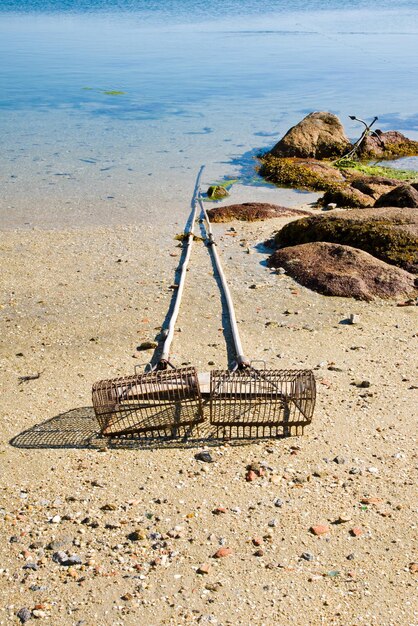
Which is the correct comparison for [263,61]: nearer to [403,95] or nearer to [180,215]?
[403,95]

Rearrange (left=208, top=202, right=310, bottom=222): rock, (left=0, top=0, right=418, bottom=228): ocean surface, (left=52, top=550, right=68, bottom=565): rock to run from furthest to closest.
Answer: (left=0, top=0, right=418, bottom=228): ocean surface < (left=208, top=202, right=310, bottom=222): rock < (left=52, top=550, right=68, bottom=565): rock

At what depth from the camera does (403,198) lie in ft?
38.0

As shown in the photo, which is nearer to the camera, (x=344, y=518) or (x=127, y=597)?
(x=127, y=597)

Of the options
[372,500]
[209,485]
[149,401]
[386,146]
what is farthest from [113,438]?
[386,146]

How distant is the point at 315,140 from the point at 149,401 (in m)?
12.5

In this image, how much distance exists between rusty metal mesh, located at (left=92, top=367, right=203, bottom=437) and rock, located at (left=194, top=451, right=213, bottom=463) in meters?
0.30

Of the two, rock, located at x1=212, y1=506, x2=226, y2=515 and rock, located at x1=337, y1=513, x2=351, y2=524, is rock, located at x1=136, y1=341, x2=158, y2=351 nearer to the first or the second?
rock, located at x1=212, y1=506, x2=226, y2=515

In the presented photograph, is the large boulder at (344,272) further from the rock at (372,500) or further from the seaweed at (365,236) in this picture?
the rock at (372,500)

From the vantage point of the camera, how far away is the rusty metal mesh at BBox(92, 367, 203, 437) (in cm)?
602

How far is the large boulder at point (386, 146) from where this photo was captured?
17641 mm

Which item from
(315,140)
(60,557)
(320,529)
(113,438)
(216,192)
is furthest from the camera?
(315,140)

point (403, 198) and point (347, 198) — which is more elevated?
point (403, 198)

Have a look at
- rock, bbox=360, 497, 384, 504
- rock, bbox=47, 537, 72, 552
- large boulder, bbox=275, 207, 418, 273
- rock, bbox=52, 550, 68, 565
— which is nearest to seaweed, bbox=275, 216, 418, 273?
large boulder, bbox=275, 207, 418, 273

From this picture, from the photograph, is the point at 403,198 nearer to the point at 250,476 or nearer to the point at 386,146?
the point at 386,146
